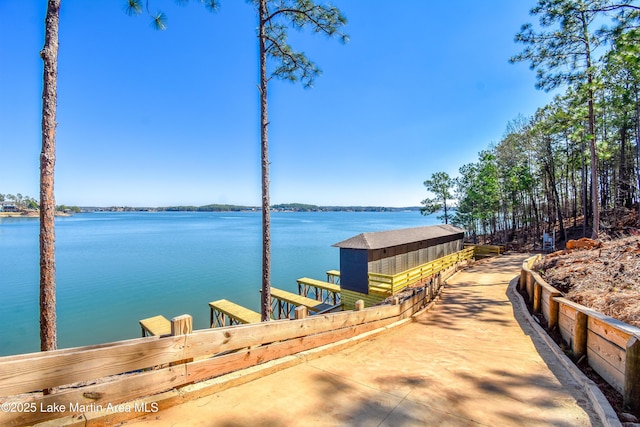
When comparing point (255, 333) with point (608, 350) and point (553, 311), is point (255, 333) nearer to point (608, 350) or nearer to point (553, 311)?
point (608, 350)

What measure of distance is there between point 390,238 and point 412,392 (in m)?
11.3

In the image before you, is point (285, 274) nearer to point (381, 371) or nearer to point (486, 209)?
point (486, 209)

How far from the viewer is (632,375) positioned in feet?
8.96

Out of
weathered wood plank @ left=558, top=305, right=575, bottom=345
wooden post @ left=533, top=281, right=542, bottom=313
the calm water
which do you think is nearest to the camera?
weathered wood plank @ left=558, top=305, right=575, bottom=345

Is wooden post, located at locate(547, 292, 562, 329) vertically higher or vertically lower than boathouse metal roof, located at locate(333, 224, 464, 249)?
lower

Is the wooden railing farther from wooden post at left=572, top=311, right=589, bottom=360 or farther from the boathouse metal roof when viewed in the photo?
wooden post at left=572, top=311, right=589, bottom=360

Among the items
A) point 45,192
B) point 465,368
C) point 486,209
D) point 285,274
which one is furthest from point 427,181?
point 45,192

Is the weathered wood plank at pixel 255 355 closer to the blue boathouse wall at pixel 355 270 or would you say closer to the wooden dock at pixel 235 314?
the blue boathouse wall at pixel 355 270

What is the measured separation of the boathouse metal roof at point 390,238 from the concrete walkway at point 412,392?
7.41m

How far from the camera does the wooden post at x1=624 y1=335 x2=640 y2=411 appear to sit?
2695 millimetres

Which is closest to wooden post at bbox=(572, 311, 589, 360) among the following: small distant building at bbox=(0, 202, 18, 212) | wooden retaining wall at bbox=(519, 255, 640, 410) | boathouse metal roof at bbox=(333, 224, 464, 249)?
wooden retaining wall at bbox=(519, 255, 640, 410)

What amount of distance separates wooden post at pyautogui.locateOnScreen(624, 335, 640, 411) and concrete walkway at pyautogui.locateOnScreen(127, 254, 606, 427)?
0.34m

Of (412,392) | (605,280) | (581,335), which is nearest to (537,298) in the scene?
(605,280)

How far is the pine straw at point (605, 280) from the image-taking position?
4.29 meters
